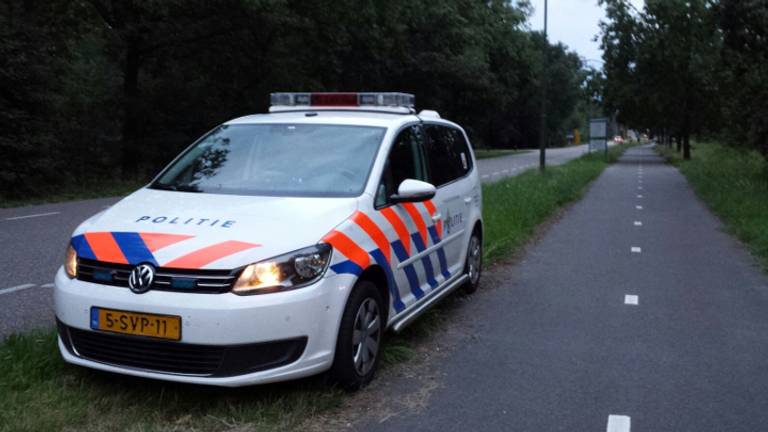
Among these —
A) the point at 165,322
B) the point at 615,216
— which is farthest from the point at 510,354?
the point at 615,216

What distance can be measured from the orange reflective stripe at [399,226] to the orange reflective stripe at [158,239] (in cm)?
141

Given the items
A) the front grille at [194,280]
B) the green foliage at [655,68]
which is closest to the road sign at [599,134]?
the green foliage at [655,68]

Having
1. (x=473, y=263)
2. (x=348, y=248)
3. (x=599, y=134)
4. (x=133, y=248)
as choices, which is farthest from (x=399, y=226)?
(x=599, y=134)

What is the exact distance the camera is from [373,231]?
4.83m

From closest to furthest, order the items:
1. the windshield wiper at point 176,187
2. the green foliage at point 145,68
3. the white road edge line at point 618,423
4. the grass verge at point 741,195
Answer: the white road edge line at point 618,423
the windshield wiper at point 176,187
the grass verge at point 741,195
the green foliage at point 145,68

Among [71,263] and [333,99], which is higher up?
[333,99]

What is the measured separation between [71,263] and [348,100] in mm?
2688

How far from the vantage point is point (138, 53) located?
76.6 ft

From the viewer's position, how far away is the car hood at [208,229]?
13.3ft

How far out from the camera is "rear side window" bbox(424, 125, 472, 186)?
20.9ft

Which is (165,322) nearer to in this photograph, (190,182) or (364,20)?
(190,182)

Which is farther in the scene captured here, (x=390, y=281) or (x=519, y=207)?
(x=519, y=207)

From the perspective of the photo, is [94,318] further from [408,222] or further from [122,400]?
[408,222]

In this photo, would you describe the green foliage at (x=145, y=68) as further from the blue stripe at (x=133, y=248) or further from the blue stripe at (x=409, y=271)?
the blue stripe at (x=133, y=248)
